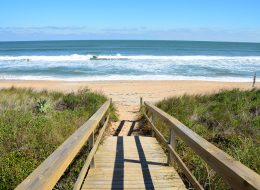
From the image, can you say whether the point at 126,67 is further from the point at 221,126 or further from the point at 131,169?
the point at 131,169

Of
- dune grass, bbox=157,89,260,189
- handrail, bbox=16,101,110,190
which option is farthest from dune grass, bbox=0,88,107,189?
dune grass, bbox=157,89,260,189

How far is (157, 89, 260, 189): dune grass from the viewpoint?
478cm

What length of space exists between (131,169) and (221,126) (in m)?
3.87

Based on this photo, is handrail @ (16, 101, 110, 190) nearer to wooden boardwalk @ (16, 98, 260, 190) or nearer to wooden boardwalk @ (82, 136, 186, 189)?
wooden boardwalk @ (16, 98, 260, 190)

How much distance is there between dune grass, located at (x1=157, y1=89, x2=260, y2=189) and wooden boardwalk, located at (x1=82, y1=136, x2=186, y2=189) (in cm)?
43

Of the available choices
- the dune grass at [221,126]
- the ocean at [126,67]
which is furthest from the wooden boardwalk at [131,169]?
the ocean at [126,67]

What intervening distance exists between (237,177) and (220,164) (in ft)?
1.04

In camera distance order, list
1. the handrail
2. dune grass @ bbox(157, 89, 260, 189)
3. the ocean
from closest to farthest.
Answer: the handrail
dune grass @ bbox(157, 89, 260, 189)
the ocean

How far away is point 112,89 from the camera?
20375 millimetres

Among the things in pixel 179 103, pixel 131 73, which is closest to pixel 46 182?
pixel 179 103

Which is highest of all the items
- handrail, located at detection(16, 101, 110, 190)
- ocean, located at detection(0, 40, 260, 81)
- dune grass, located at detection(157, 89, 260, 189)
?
handrail, located at detection(16, 101, 110, 190)

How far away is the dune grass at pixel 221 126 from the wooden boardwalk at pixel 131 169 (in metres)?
0.43

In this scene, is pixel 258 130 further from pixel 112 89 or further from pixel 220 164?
pixel 112 89

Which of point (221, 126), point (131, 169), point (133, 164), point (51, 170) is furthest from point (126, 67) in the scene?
point (51, 170)
